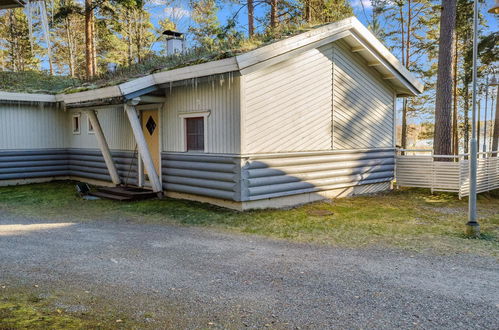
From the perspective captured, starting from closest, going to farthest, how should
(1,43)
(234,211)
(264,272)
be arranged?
(264,272)
(234,211)
(1,43)

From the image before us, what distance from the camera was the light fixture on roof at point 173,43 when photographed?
12794 mm

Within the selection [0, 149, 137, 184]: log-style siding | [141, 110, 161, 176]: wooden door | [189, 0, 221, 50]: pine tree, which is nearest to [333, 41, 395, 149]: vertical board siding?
[189, 0, 221, 50]: pine tree

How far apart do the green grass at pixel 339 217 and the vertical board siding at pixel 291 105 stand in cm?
152

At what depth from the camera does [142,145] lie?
9.36 meters

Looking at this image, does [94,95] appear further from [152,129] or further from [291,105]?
[291,105]

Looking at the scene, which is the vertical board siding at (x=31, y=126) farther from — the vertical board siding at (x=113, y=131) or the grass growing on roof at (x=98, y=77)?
the vertical board siding at (x=113, y=131)

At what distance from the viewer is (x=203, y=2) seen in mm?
12875

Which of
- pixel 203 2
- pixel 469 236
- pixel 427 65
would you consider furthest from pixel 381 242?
pixel 427 65

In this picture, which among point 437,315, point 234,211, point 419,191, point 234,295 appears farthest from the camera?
point 419,191

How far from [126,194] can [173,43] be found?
5496 mm

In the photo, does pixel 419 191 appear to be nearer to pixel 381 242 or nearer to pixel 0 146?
pixel 381 242

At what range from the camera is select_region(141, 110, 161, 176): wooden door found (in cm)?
1052

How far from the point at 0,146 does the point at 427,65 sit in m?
20.9

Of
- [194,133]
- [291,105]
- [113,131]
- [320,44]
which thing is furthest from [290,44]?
[113,131]
